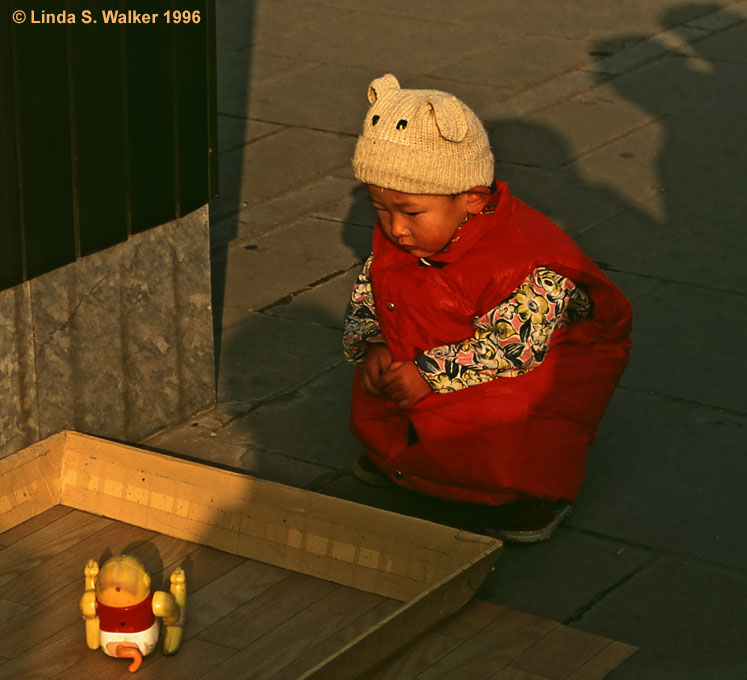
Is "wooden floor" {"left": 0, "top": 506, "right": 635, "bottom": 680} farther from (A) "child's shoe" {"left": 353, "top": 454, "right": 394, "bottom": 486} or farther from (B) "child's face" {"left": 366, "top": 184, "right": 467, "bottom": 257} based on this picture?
(B) "child's face" {"left": 366, "top": 184, "right": 467, "bottom": 257}

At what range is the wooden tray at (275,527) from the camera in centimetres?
395

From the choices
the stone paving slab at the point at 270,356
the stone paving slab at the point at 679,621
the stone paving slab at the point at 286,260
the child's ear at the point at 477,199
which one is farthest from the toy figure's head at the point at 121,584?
the stone paving slab at the point at 286,260

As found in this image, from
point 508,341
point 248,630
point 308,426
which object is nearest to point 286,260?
point 308,426

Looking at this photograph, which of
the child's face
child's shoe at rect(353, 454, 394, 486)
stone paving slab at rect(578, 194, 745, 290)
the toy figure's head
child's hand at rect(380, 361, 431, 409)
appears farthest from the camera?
stone paving slab at rect(578, 194, 745, 290)

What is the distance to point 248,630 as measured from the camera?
4.00 metres

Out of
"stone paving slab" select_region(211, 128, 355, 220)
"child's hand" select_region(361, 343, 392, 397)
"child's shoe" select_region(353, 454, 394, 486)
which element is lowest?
"stone paving slab" select_region(211, 128, 355, 220)

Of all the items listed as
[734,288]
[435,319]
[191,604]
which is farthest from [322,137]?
[191,604]

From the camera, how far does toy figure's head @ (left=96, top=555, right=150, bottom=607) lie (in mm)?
3773

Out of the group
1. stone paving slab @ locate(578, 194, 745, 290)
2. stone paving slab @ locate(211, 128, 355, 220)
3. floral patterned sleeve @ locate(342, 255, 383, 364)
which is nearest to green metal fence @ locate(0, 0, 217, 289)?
floral patterned sleeve @ locate(342, 255, 383, 364)

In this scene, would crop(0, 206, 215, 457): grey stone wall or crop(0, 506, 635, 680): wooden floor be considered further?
crop(0, 206, 215, 457): grey stone wall

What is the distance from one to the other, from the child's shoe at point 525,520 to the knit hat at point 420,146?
988mm

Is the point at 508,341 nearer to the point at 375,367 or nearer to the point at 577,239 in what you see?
the point at 375,367

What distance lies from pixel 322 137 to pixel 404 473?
3.79 meters

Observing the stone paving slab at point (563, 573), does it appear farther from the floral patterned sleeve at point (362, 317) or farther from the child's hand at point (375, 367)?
the floral patterned sleeve at point (362, 317)
